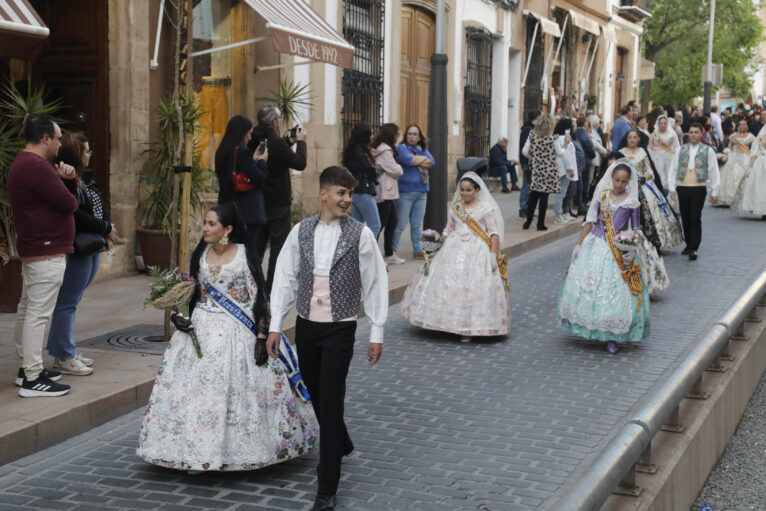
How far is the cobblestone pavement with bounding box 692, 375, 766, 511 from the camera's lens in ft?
20.6

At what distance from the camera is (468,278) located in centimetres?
887

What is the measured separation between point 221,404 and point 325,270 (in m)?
0.89

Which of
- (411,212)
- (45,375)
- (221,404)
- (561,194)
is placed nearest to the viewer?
(221,404)

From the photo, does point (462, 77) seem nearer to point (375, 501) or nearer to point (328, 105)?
point (328, 105)

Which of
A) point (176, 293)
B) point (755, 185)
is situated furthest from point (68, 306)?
point (755, 185)

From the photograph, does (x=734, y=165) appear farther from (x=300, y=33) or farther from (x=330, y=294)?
(x=330, y=294)

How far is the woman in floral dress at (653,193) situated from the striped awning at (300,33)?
3.65 m

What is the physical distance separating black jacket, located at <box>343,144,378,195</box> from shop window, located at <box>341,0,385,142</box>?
5027mm

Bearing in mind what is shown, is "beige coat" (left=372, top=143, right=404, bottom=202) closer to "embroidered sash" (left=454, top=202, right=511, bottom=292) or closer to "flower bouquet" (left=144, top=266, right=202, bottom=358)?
"embroidered sash" (left=454, top=202, right=511, bottom=292)

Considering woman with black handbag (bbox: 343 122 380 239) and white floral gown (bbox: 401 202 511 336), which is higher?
woman with black handbag (bbox: 343 122 380 239)

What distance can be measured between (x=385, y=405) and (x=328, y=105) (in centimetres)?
982

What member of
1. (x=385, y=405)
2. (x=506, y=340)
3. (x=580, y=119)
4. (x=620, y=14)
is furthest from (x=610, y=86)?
(x=385, y=405)

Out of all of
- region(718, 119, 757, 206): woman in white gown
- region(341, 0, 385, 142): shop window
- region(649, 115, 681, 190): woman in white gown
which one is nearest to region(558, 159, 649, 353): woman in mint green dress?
region(649, 115, 681, 190): woman in white gown

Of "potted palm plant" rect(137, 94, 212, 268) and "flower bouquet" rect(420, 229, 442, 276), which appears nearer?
"flower bouquet" rect(420, 229, 442, 276)
